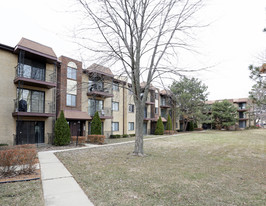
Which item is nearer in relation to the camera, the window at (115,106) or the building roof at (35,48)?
the building roof at (35,48)

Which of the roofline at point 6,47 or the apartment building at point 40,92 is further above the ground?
the roofline at point 6,47

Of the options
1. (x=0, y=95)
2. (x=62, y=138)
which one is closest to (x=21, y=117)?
(x=0, y=95)

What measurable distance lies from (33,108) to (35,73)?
3.04 meters

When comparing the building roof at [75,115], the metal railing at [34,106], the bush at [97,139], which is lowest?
the bush at [97,139]

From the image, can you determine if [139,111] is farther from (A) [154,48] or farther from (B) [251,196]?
(B) [251,196]

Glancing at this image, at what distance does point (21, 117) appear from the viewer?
13852mm

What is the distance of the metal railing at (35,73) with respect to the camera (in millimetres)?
13542

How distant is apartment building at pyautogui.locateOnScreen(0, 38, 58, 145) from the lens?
43.0ft

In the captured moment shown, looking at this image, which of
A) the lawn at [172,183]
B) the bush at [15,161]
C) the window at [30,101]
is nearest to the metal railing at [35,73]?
the window at [30,101]

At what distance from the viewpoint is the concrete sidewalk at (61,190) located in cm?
403

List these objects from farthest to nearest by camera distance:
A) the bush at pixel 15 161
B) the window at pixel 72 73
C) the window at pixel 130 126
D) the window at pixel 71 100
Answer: the window at pixel 130 126, the window at pixel 72 73, the window at pixel 71 100, the bush at pixel 15 161

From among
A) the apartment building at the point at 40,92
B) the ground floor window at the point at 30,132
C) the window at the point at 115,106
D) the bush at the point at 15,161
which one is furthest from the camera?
the window at the point at 115,106

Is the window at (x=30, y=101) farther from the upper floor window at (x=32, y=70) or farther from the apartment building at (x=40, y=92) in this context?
the upper floor window at (x=32, y=70)

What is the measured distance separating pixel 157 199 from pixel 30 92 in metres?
14.5
